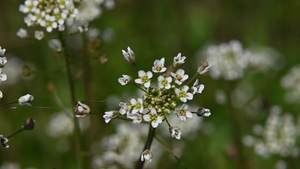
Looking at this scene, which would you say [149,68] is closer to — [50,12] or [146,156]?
[50,12]

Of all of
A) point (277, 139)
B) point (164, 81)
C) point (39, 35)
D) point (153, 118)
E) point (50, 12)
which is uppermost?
point (50, 12)

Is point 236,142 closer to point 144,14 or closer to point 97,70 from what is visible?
point 97,70

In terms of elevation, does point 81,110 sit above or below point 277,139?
above

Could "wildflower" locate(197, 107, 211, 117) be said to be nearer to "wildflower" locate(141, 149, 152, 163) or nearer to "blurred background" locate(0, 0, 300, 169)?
"wildflower" locate(141, 149, 152, 163)

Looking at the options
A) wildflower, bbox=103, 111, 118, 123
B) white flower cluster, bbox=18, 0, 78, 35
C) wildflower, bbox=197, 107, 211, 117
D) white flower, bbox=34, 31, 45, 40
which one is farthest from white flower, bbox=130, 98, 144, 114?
white flower, bbox=34, 31, 45, 40

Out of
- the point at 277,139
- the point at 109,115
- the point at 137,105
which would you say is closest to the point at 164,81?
the point at 137,105

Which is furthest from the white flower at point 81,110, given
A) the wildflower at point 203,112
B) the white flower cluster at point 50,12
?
→ the white flower cluster at point 50,12
